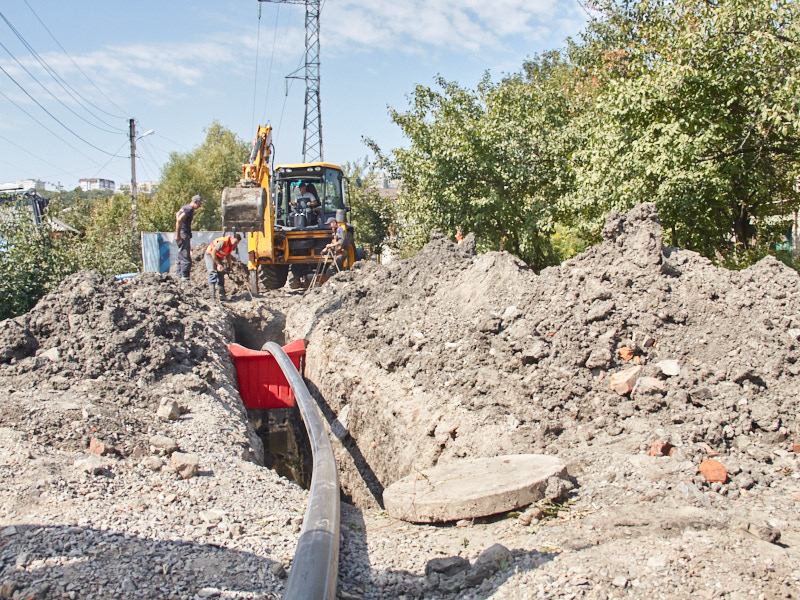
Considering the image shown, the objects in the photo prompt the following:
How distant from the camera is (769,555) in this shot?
2.76 m

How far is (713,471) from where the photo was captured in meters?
3.62

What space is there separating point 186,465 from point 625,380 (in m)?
3.27

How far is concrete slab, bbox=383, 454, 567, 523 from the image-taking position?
11.8ft

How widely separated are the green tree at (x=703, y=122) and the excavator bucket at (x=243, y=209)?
16.9 feet

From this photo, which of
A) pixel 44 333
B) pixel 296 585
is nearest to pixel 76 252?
pixel 44 333

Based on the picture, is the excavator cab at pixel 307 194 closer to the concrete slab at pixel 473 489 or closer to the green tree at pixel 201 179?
the concrete slab at pixel 473 489

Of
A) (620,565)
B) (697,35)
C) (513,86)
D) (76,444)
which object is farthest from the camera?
(513,86)

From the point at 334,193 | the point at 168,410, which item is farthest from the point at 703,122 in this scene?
the point at 168,410

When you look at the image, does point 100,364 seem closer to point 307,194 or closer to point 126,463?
point 126,463

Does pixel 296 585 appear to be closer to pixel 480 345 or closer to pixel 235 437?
pixel 235 437

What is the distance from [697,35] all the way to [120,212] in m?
32.4

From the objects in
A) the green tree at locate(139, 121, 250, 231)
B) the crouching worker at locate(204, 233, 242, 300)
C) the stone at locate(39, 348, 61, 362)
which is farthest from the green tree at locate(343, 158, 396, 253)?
the stone at locate(39, 348, 61, 362)

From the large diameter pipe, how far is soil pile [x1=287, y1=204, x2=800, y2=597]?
96cm

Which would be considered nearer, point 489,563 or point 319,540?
point 319,540
